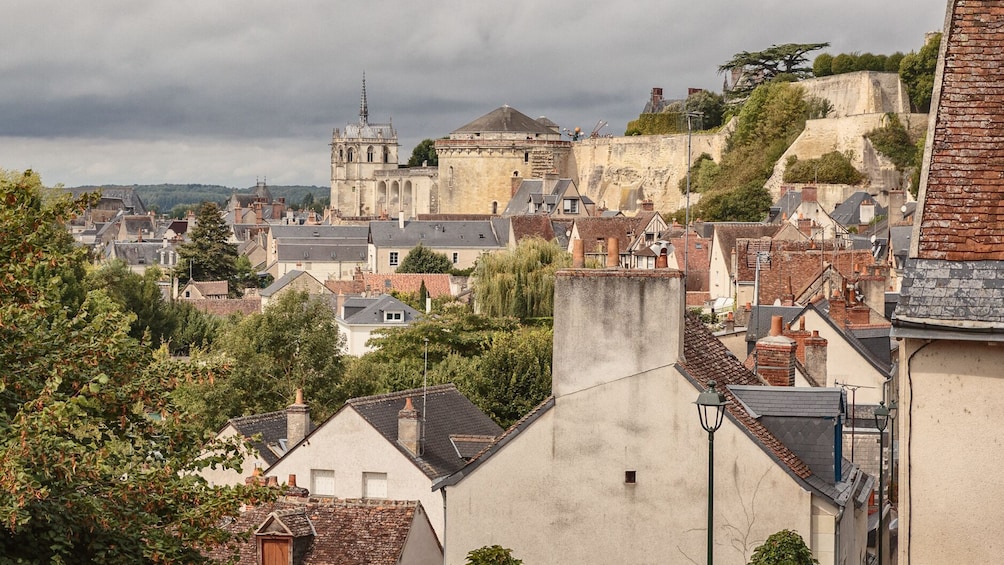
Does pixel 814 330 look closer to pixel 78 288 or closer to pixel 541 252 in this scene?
pixel 78 288

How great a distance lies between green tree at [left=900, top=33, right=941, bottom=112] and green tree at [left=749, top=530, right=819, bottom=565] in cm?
7662

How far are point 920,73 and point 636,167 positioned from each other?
91.0 ft

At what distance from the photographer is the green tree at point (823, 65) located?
322 feet

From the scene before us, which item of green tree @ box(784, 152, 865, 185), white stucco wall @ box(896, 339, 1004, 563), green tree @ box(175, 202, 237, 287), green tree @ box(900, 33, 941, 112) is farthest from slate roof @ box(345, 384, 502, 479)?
green tree @ box(175, 202, 237, 287)

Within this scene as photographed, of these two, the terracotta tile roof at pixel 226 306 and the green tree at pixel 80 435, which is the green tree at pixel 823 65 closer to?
the terracotta tile roof at pixel 226 306

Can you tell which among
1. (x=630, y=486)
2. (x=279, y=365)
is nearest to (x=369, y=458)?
(x=630, y=486)

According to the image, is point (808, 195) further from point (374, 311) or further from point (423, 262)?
point (374, 311)

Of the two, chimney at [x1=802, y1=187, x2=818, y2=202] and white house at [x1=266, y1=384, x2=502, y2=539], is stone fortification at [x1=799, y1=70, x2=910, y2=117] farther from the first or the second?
white house at [x1=266, y1=384, x2=502, y2=539]

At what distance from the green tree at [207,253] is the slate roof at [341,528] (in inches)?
3015

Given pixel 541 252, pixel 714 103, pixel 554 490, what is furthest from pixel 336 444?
pixel 714 103

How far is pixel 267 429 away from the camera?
87.4 feet

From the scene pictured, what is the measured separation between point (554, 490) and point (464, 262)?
82.8 meters

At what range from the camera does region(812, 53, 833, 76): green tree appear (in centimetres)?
9825

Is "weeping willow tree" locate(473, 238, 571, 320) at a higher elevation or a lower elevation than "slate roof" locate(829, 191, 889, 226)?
lower
